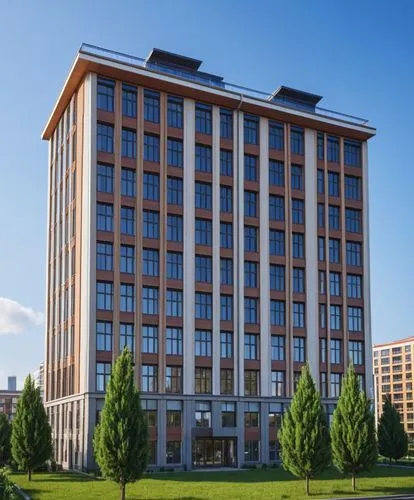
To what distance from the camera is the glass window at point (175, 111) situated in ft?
222

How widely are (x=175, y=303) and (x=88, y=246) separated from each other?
9519mm

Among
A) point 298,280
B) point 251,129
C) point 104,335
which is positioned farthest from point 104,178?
point 298,280

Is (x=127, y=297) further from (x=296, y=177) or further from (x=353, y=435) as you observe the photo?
(x=353, y=435)

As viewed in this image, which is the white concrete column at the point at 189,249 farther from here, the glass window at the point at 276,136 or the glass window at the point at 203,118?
the glass window at the point at 276,136

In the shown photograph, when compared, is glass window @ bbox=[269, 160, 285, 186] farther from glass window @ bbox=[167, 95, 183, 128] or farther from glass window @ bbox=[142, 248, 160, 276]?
glass window @ bbox=[142, 248, 160, 276]

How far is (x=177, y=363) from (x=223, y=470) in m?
10.0

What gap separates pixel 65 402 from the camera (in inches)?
2643

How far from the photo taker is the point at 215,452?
6512 cm

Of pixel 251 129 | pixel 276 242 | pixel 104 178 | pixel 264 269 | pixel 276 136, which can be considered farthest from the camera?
pixel 276 136

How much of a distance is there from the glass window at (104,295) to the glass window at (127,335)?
2027 mm

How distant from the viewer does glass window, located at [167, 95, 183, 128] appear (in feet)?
222

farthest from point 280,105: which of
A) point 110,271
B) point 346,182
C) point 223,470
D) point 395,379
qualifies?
point 395,379

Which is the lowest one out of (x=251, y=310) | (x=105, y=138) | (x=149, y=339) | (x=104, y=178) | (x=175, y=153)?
(x=149, y=339)

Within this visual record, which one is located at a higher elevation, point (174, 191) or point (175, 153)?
point (175, 153)
